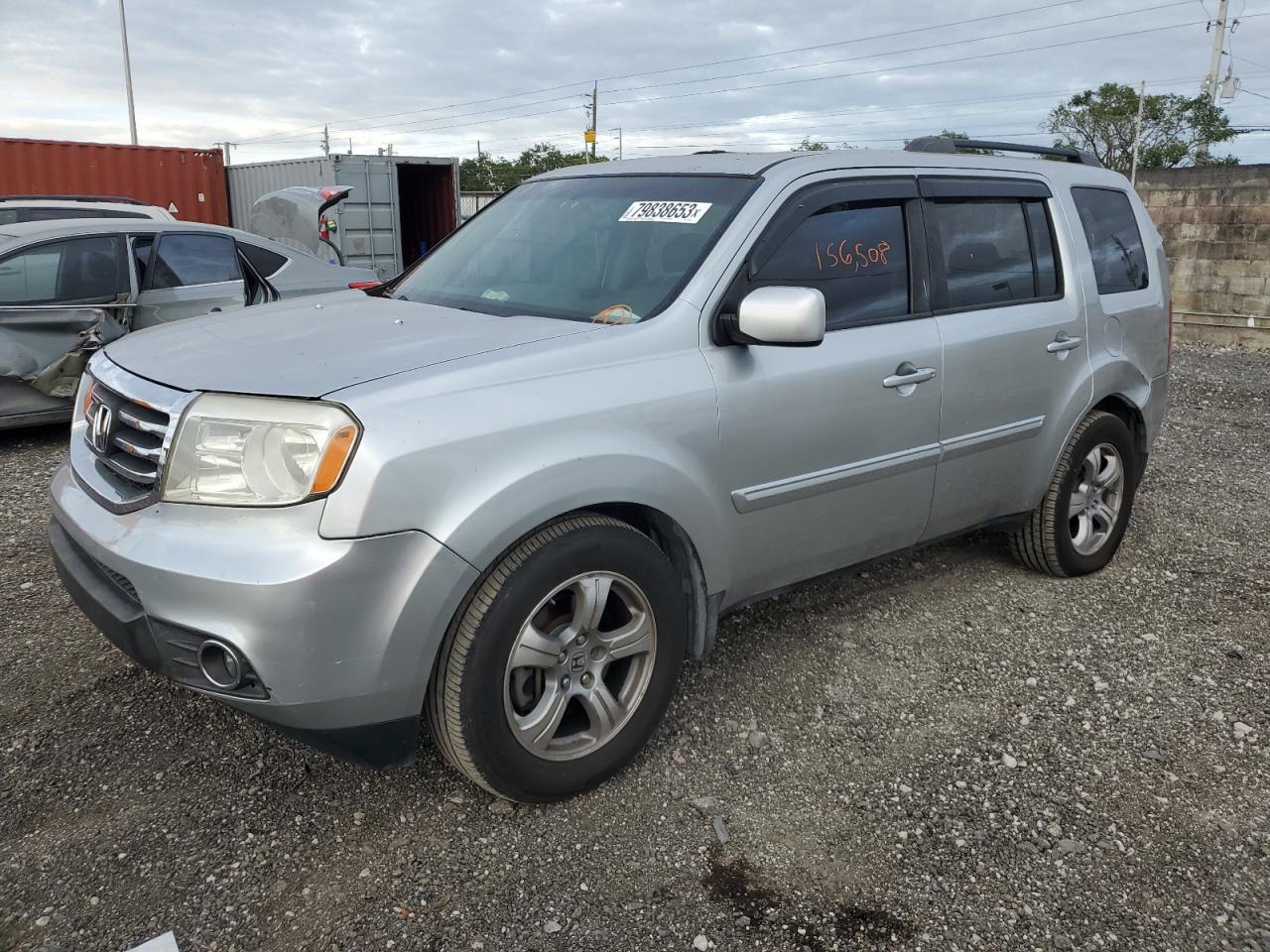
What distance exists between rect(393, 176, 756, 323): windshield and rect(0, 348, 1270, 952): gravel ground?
1382 mm

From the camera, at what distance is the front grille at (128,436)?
98.8 inches

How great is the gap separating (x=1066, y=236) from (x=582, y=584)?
282 centimetres

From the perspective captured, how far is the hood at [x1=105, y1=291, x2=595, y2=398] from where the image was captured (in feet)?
8.13

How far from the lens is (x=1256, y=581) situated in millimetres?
4621

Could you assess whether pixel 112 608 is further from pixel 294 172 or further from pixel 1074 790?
pixel 294 172

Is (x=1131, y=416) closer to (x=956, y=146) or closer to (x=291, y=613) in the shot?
(x=956, y=146)

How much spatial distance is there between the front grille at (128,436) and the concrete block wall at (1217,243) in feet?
44.3

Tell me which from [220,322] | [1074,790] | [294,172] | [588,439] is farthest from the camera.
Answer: [294,172]

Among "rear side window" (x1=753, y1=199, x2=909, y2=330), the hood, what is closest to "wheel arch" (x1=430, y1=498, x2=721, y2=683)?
the hood

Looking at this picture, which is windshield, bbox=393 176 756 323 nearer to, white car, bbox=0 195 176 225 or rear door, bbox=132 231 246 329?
rear door, bbox=132 231 246 329

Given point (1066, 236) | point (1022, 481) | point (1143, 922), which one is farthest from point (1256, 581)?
point (1143, 922)

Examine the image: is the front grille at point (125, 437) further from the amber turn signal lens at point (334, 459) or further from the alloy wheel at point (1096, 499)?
the alloy wheel at point (1096, 499)

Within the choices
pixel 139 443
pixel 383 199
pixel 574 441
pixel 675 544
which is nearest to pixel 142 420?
pixel 139 443

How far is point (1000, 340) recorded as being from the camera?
3811 millimetres
